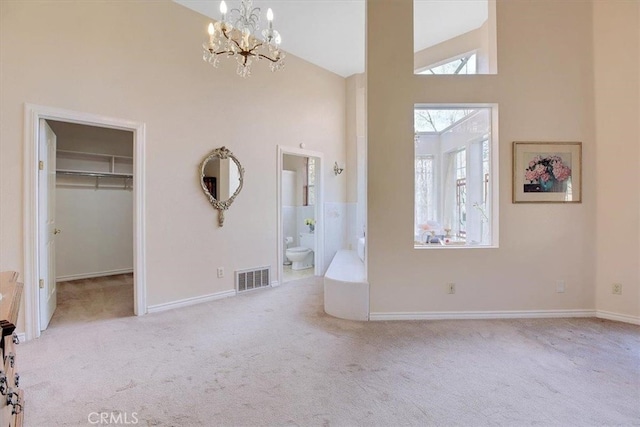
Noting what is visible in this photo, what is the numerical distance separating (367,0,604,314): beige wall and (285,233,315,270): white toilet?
2.84 metres

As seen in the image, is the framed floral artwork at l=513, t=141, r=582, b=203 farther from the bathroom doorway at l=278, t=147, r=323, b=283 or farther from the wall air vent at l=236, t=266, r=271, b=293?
the bathroom doorway at l=278, t=147, r=323, b=283

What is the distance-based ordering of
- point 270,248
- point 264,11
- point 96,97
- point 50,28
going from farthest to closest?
point 270,248 → point 264,11 → point 96,97 → point 50,28

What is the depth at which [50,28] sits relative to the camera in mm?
2926

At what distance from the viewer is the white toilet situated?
6.05m

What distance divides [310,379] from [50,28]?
3819 mm

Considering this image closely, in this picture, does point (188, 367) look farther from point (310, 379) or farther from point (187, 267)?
point (187, 267)

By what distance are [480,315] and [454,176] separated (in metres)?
1.75

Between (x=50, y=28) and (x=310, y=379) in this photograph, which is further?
(x=50, y=28)

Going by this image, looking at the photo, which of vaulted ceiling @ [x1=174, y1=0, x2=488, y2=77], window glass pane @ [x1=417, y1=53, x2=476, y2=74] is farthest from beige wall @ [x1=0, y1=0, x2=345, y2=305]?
window glass pane @ [x1=417, y1=53, x2=476, y2=74]

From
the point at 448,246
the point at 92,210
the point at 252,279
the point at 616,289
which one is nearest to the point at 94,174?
the point at 92,210

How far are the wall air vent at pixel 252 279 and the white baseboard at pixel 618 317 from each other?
398 centimetres

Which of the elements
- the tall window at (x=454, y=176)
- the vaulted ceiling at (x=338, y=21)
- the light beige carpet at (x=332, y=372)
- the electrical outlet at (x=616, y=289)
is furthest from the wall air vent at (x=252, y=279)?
the electrical outlet at (x=616, y=289)

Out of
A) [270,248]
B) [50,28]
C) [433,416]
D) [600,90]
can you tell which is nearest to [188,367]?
[433,416]

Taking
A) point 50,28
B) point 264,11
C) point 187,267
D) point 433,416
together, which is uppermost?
point 264,11
